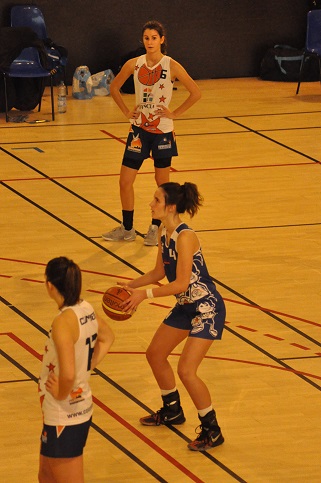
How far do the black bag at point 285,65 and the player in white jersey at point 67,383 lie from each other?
46.6 feet

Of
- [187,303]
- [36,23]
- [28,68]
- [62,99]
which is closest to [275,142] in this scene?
[62,99]

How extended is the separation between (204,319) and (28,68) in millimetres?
9920

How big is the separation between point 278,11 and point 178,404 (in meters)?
13.5

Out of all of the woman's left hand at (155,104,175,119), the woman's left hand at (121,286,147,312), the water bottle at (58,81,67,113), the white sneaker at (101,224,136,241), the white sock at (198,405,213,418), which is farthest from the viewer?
the water bottle at (58,81,67,113)

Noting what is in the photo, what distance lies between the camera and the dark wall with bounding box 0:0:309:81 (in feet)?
60.4

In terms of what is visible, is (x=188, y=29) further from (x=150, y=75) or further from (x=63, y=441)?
(x=63, y=441)

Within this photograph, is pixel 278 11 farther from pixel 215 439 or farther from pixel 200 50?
pixel 215 439

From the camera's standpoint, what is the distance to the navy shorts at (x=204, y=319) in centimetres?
665

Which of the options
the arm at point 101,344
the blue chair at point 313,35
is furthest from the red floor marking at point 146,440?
the blue chair at point 313,35

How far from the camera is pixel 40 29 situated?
17.4 metres

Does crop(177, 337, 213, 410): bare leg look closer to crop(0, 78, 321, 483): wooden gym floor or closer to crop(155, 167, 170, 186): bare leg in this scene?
crop(0, 78, 321, 483): wooden gym floor

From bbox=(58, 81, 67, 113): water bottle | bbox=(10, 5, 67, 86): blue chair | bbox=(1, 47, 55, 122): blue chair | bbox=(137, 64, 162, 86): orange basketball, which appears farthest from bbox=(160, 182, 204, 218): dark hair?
bbox=(10, 5, 67, 86): blue chair

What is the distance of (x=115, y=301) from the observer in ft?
21.7

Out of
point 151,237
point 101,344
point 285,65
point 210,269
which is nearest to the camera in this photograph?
point 101,344
